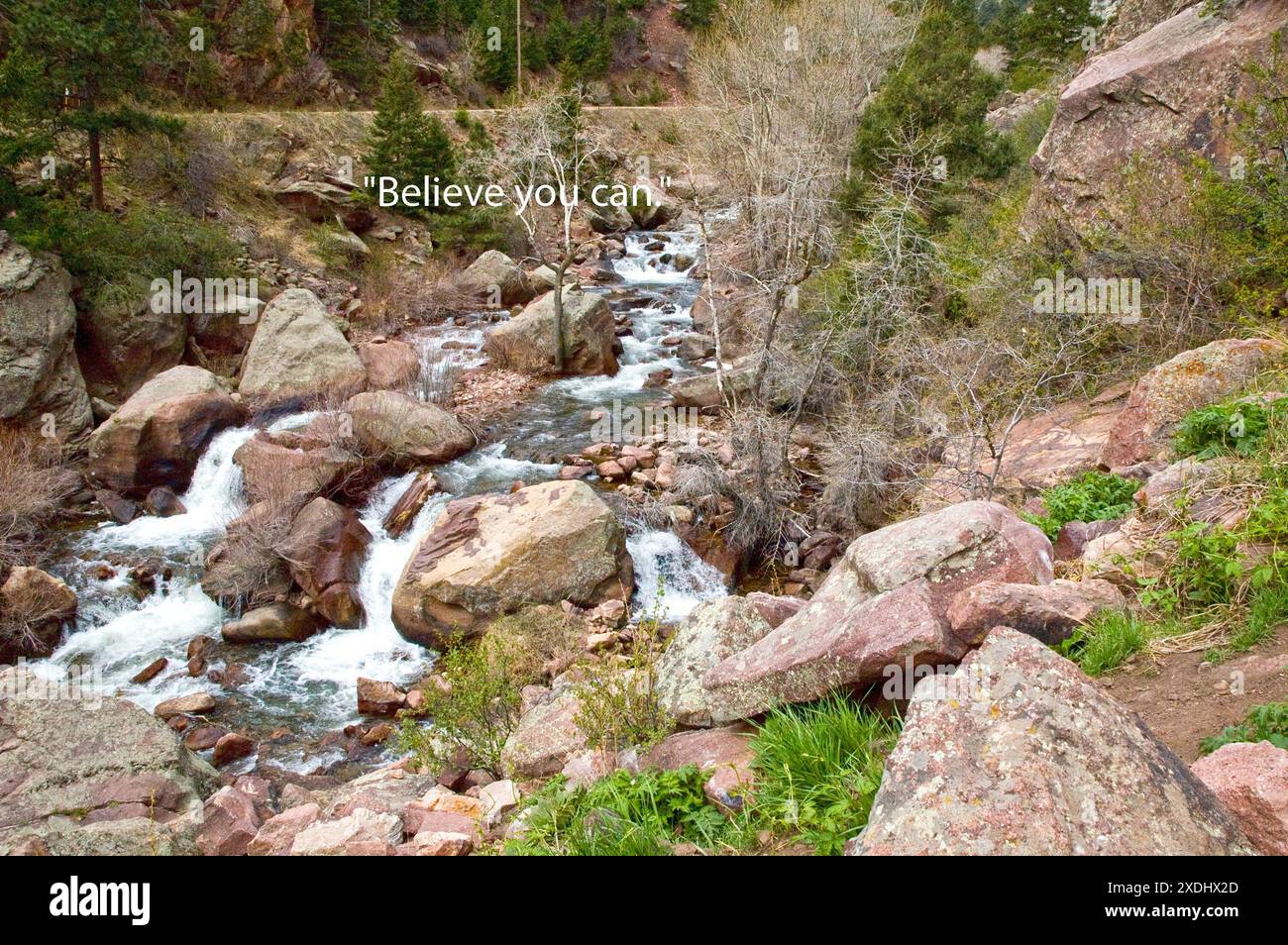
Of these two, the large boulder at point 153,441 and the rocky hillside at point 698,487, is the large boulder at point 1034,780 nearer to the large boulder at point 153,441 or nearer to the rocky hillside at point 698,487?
the rocky hillside at point 698,487

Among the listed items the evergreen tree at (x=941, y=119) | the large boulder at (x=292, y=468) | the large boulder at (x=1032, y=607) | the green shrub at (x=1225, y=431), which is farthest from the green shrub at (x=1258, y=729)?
the evergreen tree at (x=941, y=119)

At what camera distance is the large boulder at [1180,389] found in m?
6.59

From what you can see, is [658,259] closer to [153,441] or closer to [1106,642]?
[153,441]

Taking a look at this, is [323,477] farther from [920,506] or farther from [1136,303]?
[1136,303]

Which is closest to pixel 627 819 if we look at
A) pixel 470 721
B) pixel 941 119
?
pixel 470 721

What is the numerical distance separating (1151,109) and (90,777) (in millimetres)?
13549

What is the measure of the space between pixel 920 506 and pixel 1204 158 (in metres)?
5.01

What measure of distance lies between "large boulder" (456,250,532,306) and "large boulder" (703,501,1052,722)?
57.1ft

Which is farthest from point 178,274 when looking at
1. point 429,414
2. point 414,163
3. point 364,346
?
point 414,163

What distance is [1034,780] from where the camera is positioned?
2648 mm

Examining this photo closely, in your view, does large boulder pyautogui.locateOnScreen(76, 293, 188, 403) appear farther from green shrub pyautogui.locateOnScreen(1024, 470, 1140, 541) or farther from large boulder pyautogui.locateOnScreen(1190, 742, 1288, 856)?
large boulder pyautogui.locateOnScreen(1190, 742, 1288, 856)

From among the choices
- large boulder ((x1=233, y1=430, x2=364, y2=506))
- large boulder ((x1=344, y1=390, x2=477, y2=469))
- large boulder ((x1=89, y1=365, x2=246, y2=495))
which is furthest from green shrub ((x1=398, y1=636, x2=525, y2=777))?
large boulder ((x1=89, y1=365, x2=246, y2=495))

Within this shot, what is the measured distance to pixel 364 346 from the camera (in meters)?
16.6

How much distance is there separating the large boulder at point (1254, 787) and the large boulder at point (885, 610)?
1118 mm
